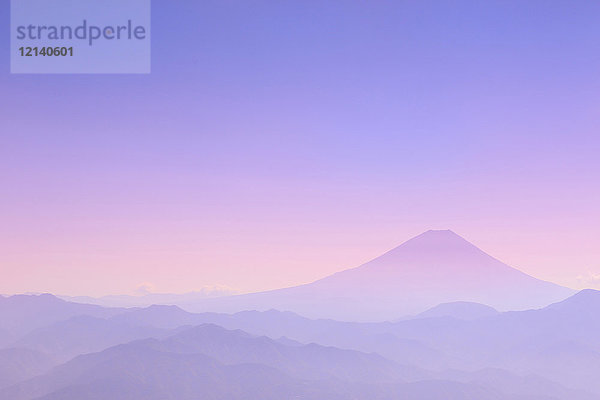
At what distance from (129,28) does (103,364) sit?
18668cm

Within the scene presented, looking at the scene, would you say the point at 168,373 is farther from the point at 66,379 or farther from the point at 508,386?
the point at 508,386

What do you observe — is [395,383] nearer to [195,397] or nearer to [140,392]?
[195,397]

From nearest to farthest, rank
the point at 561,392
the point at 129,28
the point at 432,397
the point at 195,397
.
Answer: the point at 129,28, the point at 432,397, the point at 195,397, the point at 561,392

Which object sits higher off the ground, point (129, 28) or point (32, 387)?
point (129, 28)

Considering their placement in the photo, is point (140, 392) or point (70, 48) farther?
point (140, 392)

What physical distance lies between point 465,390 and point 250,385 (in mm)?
80466

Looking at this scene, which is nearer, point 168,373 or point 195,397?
point 195,397

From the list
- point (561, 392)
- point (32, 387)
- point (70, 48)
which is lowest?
point (561, 392)

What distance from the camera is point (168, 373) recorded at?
195500 millimetres

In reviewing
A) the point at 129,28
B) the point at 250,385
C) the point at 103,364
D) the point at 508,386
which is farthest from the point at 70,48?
the point at 508,386

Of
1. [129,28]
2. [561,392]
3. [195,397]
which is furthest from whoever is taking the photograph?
[561,392]

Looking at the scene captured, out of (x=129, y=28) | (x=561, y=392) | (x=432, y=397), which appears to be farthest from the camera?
(x=561, y=392)

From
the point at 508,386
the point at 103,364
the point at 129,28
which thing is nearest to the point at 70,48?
the point at 129,28

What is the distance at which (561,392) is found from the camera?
19350cm
